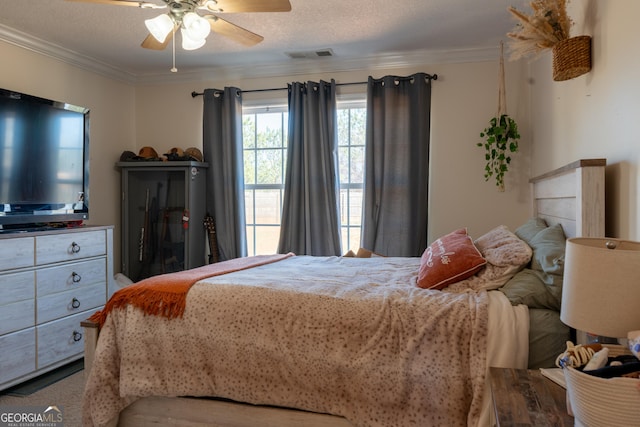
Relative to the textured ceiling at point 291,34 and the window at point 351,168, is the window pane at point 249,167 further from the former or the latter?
the window at point 351,168

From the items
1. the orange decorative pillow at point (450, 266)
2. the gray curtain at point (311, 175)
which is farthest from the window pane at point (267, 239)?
the orange decorative pillow at point (450, 266)

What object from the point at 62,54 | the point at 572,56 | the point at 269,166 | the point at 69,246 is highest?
the point at 62,54

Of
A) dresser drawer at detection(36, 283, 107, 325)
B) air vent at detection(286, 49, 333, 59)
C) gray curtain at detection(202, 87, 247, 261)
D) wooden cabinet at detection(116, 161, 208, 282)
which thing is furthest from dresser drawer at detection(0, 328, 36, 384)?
air vent at detection(286, 49, 333, 59)

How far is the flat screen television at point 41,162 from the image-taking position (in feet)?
9.54

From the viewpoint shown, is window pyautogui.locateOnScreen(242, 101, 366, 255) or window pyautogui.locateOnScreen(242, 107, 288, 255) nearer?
window pyautogui.locateOnScreen(242, 101, 366, 255)

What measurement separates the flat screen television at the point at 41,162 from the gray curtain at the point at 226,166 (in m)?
1.08

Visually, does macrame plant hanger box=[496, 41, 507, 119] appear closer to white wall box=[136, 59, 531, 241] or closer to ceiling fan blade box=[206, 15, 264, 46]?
white wall box=[136, 59, 531, 241]

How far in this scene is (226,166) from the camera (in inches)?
164

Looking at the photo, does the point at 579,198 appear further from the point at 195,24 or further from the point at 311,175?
the point at 311,175

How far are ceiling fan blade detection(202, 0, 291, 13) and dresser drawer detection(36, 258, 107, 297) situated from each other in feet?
6.74

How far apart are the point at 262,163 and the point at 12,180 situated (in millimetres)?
2009

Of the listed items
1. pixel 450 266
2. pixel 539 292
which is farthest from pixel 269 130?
pixel 539 292

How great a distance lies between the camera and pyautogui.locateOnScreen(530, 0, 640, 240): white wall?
4.85 feet

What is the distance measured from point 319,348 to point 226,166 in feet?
9.08
